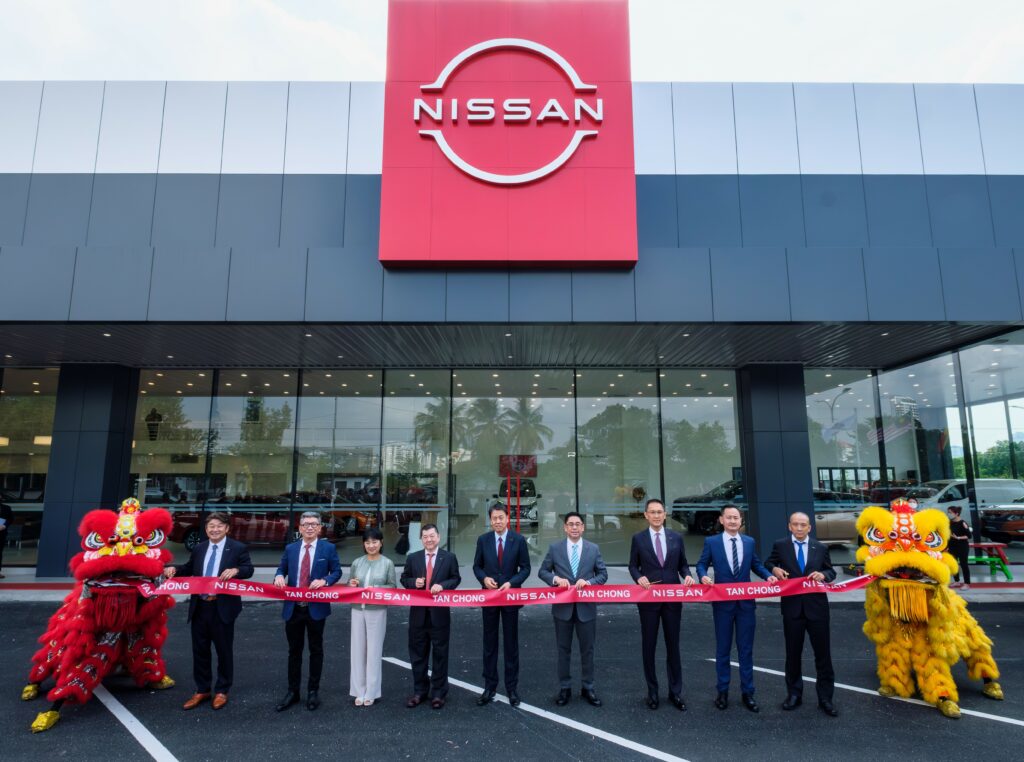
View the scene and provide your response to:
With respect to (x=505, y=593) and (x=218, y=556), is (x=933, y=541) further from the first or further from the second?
(x=218, y=556)

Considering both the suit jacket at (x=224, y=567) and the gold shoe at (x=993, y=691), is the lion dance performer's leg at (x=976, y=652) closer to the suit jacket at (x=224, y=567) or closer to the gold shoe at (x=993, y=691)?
the gold shoe at (x=993, y=691)

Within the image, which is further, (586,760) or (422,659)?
(422,659)

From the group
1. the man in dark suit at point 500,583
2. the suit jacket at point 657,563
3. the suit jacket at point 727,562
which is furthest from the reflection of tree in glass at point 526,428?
the suit jacket at point 727,562

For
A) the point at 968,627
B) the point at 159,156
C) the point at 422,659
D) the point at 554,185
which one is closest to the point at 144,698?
the point at 422,659

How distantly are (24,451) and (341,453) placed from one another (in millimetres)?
8345

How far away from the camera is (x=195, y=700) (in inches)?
218

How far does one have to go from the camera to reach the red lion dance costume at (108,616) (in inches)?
216

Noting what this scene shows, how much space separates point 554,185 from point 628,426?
22.7 feet

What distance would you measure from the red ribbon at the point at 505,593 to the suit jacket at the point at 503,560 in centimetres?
28

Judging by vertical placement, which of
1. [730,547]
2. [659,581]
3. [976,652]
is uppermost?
[730,547]

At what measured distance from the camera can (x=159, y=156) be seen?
38.9 ft

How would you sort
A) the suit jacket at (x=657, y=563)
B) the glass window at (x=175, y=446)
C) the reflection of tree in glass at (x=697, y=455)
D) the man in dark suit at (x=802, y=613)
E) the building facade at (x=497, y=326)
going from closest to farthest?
the man in dark suit at (x=802, y=613)
the suit jacket at (x=657, y=563)
the building facade at (x=497, y=326)
the glass window at (x=175, y=446)
the reflection of tree in glass at (x=697, y=455)

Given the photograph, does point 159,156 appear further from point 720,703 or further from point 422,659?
point 720,703

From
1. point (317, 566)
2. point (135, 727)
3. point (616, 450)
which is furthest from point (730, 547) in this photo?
point (616, 450)
